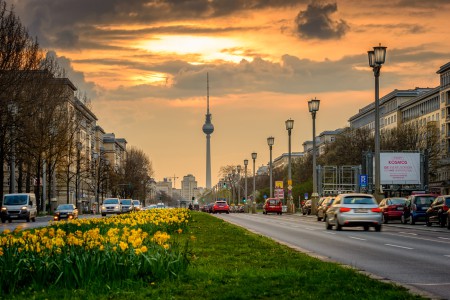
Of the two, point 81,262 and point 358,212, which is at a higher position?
point 358,212

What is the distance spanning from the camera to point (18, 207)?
61.9 meters

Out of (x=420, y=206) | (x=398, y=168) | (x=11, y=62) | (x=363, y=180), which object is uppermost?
(x=11, y=62)

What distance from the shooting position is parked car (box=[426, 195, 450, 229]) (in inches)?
1801

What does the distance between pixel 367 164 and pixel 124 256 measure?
180 ft

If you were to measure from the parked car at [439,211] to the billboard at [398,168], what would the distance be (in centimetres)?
1734

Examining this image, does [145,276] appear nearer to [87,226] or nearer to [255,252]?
[255,252]

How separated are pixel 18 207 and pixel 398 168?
2842 centimetres

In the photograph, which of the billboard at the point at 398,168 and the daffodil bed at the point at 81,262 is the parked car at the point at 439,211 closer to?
the billboard at the point at 398,168

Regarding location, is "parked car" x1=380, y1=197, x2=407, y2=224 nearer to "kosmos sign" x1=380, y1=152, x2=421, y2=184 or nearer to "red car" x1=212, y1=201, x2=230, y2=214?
"kosmos sign" x1=380, y1=152, x2=421, y2=184

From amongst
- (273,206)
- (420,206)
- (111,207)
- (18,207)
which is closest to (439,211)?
(420,206)

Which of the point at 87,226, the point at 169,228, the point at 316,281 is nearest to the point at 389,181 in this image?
the point at 169,228

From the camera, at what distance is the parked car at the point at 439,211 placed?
150 ft

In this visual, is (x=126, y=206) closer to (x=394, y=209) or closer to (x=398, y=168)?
(x=398, y=168)

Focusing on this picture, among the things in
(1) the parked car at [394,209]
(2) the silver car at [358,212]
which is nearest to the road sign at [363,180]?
(1) the parked car at [394,209]
